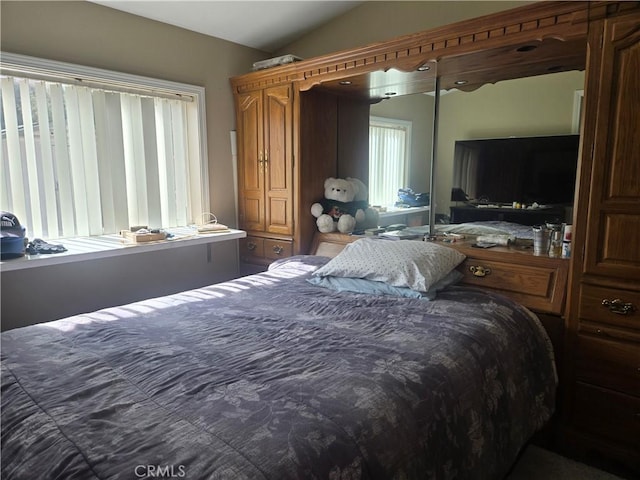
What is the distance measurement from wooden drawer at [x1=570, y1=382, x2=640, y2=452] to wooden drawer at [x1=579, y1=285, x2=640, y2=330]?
0.32 metres

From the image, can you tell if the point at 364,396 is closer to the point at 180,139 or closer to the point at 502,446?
the point at 502,446

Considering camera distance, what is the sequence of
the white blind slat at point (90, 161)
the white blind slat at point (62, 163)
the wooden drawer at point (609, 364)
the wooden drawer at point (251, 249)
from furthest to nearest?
the wooden drawer at point (251, 249) → the white blind slat at point (90, 161) → the white blind slat at point (62, 163) → the wooden drawer at point (609, 364)

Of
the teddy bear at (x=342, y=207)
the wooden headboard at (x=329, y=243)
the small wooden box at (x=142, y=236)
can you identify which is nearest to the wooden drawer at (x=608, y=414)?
the wooden headboard at (x=329, y=243)

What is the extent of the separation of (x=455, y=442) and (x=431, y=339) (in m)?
0.35

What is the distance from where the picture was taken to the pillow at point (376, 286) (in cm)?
203

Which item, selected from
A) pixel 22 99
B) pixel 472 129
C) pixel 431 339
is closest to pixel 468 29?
pixel 472 129

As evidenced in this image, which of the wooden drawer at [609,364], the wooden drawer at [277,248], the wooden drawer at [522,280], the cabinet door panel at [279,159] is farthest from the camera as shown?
the wooden drawer at [277,248]

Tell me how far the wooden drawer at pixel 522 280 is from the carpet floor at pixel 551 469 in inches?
27.1

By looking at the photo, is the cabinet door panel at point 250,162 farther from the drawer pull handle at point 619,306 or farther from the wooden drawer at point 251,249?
the drawer pull handle at point 619,306

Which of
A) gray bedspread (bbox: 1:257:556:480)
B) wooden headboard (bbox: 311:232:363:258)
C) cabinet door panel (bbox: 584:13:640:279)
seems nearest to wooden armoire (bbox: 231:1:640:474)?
cabinet door panel (bbox: 584:13:640:279)

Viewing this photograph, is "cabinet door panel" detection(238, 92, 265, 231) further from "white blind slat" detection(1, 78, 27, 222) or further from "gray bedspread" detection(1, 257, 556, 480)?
"white blind slat" detection(1, 78, 27, 222)

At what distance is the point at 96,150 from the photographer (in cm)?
264

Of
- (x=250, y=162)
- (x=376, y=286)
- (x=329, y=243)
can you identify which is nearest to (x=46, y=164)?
(x=250, y=162)

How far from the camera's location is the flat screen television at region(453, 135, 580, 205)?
7.41 ft
